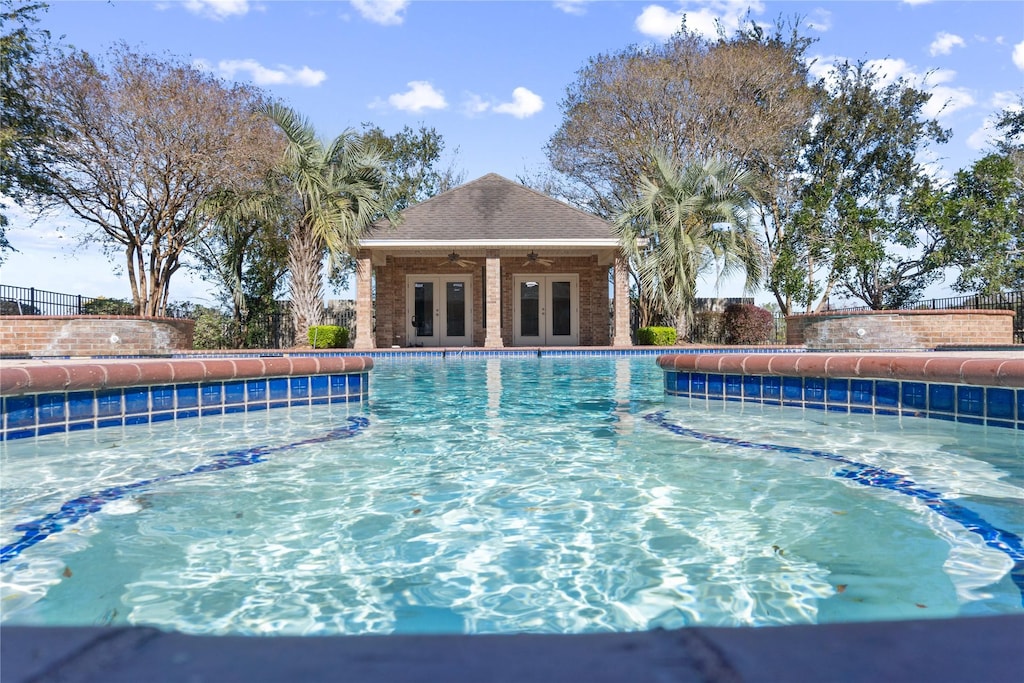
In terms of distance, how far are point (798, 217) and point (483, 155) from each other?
15.1 metres

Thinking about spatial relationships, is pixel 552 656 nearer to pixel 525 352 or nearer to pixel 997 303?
pixel 525 352

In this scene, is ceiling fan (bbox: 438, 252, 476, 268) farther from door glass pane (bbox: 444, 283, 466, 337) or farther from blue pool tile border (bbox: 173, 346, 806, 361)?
blue pool tile border (bbox: 173, 346, 806, 361)

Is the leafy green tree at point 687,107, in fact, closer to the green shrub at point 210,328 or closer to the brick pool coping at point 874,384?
the green shrub at point 210,328

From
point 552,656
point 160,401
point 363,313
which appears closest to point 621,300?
point 363,313

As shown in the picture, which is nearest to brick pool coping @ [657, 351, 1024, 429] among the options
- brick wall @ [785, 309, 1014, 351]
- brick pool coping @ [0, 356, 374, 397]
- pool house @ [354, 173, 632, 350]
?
brick pool coping @ [0, 356, 374, 397]

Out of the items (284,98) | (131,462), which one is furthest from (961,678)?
(284,98)

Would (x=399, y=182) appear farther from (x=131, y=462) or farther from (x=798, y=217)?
(x=131, y=462)

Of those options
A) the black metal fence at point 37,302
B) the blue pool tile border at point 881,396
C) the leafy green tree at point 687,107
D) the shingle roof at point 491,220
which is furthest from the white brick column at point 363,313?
the blue pool tile border at point 881,396

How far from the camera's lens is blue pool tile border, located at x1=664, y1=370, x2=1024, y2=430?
4883mm

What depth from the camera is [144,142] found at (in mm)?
17516

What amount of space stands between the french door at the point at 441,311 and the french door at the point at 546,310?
162 cm

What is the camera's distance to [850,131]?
82.5 feet

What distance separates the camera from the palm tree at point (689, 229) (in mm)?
18875

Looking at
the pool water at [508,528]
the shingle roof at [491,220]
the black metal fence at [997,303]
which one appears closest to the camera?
the pool water at [508,528]
